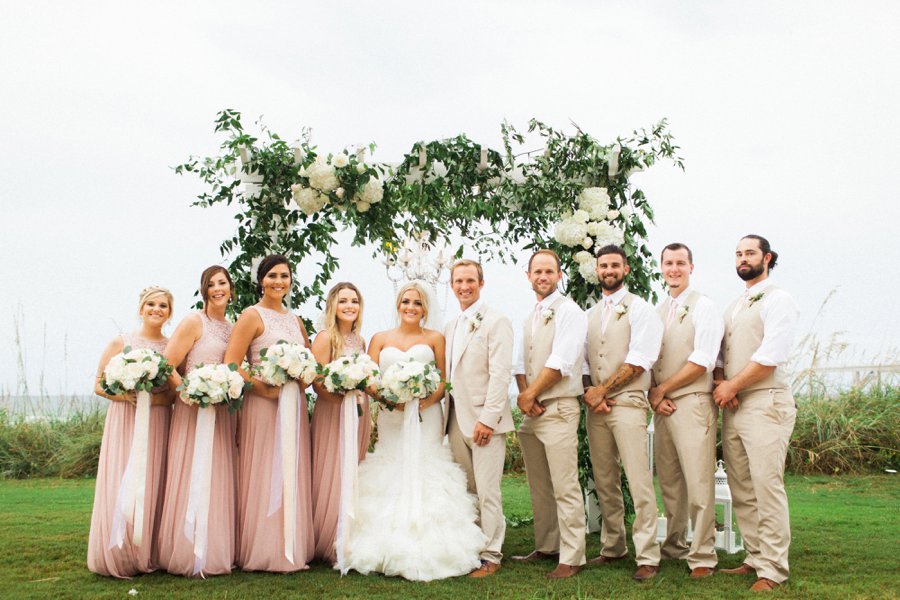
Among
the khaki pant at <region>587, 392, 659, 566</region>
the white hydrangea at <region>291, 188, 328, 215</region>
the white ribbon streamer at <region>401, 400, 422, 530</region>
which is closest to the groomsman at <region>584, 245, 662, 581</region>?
the khaki pant at <region>587, 392, 659, 566</region>

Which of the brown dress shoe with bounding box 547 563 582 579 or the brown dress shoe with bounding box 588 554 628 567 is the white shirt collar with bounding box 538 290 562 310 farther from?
the brown dress shoe with bounding box 588 554 628 567

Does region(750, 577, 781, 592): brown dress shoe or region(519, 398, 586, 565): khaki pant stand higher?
region(519, 398, 586, 565): khaki pant

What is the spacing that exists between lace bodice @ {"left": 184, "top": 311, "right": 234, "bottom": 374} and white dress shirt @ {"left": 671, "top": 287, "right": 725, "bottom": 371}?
313 centimetres

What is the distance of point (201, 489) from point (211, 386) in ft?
2.37

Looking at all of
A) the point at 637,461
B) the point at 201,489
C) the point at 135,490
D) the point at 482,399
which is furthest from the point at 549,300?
the point at 135,490

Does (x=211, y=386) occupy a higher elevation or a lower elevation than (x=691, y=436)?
higher

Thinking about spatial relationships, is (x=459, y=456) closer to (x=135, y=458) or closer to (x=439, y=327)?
(x=439, y=327)

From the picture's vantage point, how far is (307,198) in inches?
247

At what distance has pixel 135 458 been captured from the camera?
5.08 m

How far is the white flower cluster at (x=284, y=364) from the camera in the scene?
507cm

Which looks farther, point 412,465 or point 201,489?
point 412,465

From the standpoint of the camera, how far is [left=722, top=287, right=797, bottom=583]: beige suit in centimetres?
489

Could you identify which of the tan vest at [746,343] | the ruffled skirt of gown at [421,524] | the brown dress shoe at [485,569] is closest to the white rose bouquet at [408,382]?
the ruffled skirt of gown at [421,524]

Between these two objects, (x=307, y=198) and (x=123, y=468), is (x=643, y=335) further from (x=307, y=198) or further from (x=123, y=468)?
(x=123, y=468)
